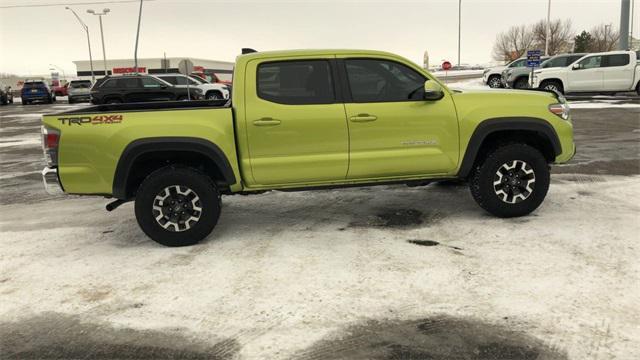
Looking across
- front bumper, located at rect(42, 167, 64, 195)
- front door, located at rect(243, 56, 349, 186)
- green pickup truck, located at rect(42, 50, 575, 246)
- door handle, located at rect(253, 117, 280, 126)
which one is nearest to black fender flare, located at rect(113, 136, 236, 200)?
green pickup truck, located at rect(42, 50, 575, 246)

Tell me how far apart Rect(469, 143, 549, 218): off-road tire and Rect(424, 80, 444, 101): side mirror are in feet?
2.95

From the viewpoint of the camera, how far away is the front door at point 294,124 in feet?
16.0

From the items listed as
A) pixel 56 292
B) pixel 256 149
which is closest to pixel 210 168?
pixel 256 149

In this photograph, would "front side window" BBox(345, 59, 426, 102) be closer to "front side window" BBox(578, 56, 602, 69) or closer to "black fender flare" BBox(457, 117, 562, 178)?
"black fender flare" BBox(457, 117, 562, 178)

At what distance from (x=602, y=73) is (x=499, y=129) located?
→ 752 inches

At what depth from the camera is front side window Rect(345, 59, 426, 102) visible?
5121 millimetres

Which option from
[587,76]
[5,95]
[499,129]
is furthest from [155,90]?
[5,95]

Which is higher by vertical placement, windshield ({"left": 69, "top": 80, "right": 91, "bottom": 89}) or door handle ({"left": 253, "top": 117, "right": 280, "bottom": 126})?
windshield ({"left": 69, "top": 80, "right": 91, "bottom": 89})

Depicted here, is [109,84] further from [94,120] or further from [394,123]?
[394,123]

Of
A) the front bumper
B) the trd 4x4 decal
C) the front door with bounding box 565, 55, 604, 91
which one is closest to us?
the trd 4x4 decal

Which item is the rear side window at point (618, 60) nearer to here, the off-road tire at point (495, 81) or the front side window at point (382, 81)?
the off-road tire at point (495, 81)

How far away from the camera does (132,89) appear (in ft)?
69.7

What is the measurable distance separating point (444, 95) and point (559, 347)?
9.45 feet

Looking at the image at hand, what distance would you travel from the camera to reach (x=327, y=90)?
506cm
